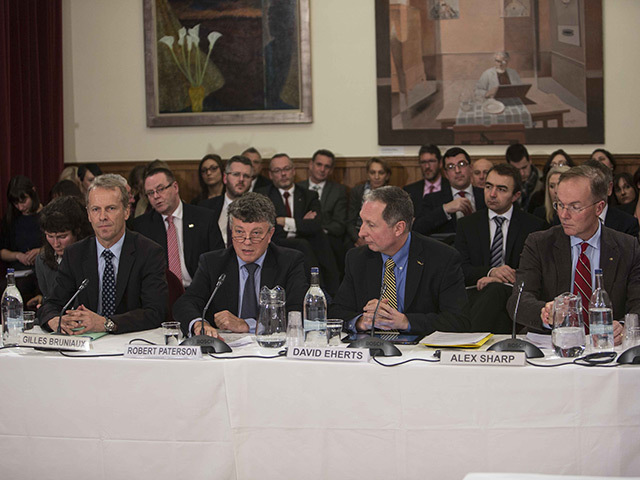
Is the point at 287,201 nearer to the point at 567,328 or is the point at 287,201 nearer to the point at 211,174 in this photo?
the point at 211,174

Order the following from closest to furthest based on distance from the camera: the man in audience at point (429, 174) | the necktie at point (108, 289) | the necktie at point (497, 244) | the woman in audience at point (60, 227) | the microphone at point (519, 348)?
the microphone at point (519, 348) → the necktie at point (108, 289) → the woman in audience at point (60, 227) → the necktie at point (497, 244) → the man in audience at point (429, 174)

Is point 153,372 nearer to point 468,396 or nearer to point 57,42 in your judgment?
point 468,396

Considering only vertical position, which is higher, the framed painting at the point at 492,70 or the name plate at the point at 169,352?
the framed painting at the point at 492,70

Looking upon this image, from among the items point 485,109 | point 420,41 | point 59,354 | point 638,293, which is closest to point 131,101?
point 420,41

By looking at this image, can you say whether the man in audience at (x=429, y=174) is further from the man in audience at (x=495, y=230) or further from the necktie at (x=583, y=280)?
the necktie at (x=583, y=280)

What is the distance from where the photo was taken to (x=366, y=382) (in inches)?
100

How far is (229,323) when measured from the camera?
3172 millimetres

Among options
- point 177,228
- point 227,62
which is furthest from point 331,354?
point 227,62

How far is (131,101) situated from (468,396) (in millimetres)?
5857

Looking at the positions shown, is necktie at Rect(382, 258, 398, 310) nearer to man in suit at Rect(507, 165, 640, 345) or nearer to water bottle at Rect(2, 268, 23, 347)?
man in suit at Rect(507, 165, 640, 345)

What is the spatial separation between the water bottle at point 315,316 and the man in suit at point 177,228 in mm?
1787

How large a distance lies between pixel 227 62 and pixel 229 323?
469 centimetres

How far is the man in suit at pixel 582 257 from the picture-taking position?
10.2 feet

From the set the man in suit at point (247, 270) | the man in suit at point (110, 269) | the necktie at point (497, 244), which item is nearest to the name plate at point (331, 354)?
the man in suit at point (247, 270)
